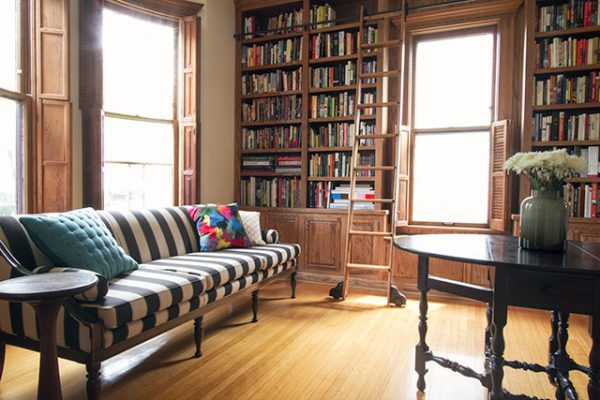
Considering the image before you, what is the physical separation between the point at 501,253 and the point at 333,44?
10.6 feet

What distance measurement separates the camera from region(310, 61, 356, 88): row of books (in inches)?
165

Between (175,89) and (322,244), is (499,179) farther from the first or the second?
(175,89)

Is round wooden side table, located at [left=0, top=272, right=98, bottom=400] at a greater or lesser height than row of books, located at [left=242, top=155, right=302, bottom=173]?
lesser

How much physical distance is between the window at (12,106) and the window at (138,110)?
1.98 feet

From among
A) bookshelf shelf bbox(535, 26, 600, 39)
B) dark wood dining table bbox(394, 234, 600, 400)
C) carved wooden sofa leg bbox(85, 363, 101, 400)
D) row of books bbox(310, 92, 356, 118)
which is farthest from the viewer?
row of books bbox(310, 92, 356, 118)

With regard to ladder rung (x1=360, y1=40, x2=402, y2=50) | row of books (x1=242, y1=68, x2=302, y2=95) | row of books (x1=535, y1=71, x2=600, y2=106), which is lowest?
row of books (x1=535, y1=71, x2=600, y2=106)

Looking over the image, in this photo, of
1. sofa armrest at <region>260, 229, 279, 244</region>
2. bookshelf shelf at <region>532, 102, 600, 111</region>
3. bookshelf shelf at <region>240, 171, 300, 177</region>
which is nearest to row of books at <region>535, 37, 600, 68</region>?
bookshelf shelf at <region>532, 102, 600, 111</region>

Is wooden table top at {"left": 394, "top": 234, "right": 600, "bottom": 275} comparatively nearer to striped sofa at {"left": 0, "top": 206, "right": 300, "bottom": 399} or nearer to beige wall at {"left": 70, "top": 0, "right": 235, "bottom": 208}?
striped sofa at {"left": 0, "top": 206, "right": 300, "bottom": 399}

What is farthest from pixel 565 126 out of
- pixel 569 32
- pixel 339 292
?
pixel 339 292

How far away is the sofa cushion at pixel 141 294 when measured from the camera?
1740 millimetres

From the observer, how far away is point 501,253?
168 centimetres

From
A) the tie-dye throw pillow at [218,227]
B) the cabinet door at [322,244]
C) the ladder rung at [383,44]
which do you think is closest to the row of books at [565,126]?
the ladder rung at [383,44]

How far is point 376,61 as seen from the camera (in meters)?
4.09

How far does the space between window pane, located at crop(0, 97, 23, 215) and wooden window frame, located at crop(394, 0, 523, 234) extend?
322 cm
